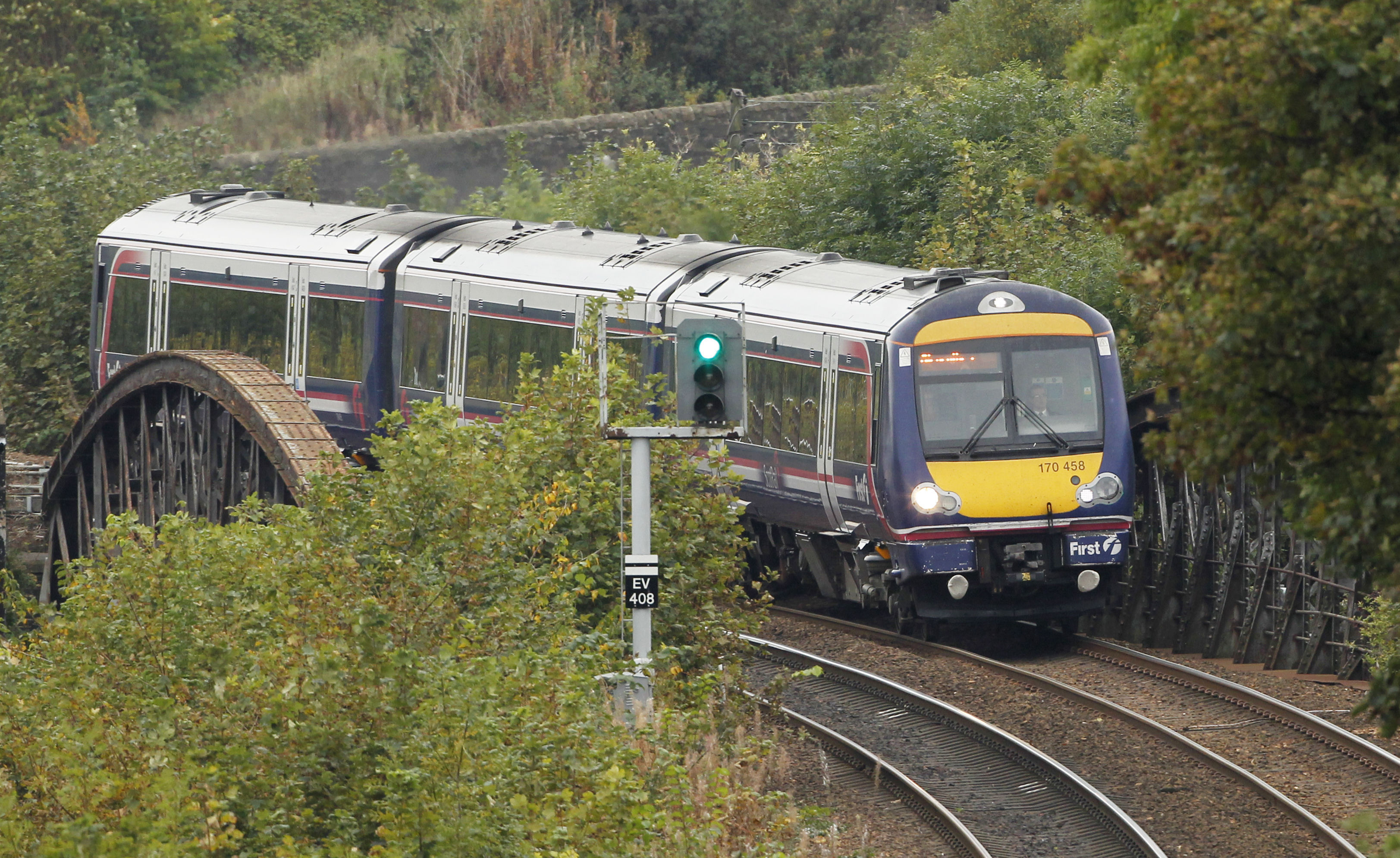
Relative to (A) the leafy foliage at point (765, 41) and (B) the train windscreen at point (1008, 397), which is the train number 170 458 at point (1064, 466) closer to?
(B) the train windscreen at point (1008, 397)

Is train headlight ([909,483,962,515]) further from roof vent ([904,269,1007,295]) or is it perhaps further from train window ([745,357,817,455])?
roof vent ([904,269,1007,295])

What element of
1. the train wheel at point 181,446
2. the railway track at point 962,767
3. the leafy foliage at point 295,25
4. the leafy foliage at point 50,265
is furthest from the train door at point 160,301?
the leafy foliage at point 295,25

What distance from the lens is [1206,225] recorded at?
689 centimetres

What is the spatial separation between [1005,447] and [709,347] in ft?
21.8

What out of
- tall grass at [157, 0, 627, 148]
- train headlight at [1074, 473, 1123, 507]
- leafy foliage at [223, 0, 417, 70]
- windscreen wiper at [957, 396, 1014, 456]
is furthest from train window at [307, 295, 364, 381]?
leafy foliage at [223, 0, 417, 70]

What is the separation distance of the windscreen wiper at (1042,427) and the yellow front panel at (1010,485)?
92 mm

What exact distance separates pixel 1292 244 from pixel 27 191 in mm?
27843

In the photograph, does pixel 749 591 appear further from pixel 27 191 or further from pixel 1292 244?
pixel 27 191

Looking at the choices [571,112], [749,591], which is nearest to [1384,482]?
[749,591]

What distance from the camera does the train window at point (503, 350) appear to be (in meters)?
19.6

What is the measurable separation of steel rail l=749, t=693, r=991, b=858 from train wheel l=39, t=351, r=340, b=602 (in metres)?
4.18

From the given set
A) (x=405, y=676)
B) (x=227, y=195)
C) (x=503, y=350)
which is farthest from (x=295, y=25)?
(x=405, y=676)

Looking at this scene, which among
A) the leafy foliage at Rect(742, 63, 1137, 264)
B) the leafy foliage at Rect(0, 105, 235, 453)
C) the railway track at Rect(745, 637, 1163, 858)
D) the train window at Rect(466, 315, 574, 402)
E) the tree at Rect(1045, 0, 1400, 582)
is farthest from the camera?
the leafy foliage at Rect(0, 105, 235, 453)

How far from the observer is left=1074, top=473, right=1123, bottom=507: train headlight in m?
16.6
